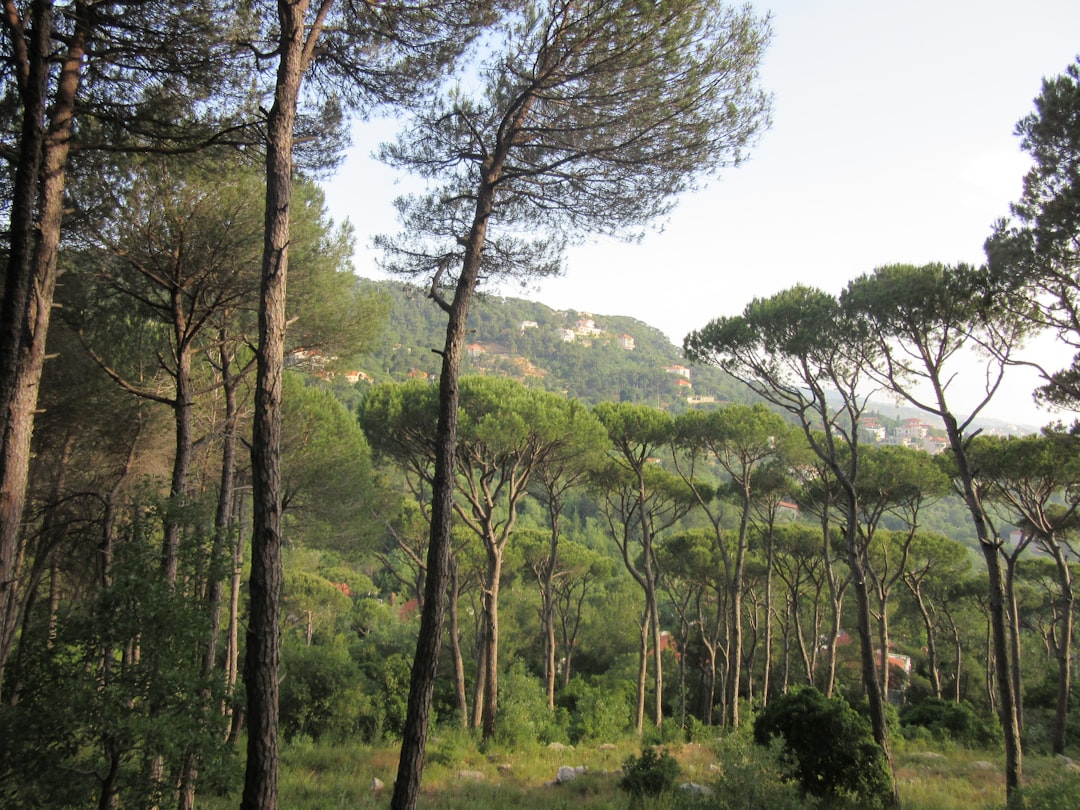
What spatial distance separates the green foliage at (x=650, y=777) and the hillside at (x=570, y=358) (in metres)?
47.2

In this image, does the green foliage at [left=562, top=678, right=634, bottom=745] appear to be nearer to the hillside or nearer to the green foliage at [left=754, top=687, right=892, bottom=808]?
the green foliage at [left=754, top=687, right=892, bottom=808]

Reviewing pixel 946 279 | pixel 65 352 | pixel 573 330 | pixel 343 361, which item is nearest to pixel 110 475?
pixel 65 352

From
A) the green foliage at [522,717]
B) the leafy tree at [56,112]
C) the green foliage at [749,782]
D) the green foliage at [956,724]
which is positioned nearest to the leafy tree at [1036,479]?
the green foliage at [956,724]

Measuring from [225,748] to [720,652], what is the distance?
1931 cm

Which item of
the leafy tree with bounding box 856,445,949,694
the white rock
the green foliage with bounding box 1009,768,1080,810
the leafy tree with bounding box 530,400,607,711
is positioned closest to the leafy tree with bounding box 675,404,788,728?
the leafy tree with bounding box 856,445,949,694

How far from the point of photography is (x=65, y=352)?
24.1 ft

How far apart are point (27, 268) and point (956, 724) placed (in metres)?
17.7

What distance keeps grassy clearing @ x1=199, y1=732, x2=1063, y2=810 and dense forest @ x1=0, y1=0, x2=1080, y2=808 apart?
2.20 feet

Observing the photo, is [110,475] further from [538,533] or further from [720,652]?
[720,652]

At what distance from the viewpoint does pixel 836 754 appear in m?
6.89

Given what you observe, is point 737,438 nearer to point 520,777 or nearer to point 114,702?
point 520,777

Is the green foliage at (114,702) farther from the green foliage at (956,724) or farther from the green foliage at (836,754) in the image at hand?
the green foliage at (956,724)

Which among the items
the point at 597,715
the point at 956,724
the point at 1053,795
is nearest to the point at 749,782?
the point at 1053,795

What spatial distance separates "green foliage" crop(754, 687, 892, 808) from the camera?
6816 millimetres
